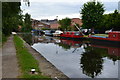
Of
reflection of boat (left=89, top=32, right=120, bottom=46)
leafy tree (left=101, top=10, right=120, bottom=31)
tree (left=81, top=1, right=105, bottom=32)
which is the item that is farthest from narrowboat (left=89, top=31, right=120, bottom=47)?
tree (left=81, top=1, right=105, bottom=32)

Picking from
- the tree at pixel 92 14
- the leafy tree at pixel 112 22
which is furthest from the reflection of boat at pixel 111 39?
the tree at pixel 92 14

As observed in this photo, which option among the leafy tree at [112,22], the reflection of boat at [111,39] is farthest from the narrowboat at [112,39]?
the leafy tree at [112,22]

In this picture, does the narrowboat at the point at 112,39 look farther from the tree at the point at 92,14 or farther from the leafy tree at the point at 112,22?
the tree at the point at 92,14

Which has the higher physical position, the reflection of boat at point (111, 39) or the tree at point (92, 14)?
the tree at point (92, 14)

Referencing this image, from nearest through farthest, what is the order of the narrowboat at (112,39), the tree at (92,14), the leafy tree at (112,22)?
the narrowboat at (112,39), the leafy tree at (112,22), the tree at (92,14)

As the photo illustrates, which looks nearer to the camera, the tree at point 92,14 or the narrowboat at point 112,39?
the narrowboat at point 112,39

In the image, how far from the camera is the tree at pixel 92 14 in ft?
156

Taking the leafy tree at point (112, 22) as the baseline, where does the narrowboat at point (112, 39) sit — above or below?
below

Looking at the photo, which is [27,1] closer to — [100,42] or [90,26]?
[100,42]

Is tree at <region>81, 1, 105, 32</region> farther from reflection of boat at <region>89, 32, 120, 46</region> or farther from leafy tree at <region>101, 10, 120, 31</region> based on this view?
reflection of boat at <region>89, 32, 120, 46</region>

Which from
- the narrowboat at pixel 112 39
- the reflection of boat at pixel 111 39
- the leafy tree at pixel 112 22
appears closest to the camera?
the narrowboat at pixel 112 39

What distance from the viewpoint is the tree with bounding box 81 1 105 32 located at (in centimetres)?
4741

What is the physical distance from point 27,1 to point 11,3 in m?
2.46

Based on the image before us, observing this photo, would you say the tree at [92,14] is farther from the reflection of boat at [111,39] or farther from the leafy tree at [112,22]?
the reflection of boat at [111,39]
